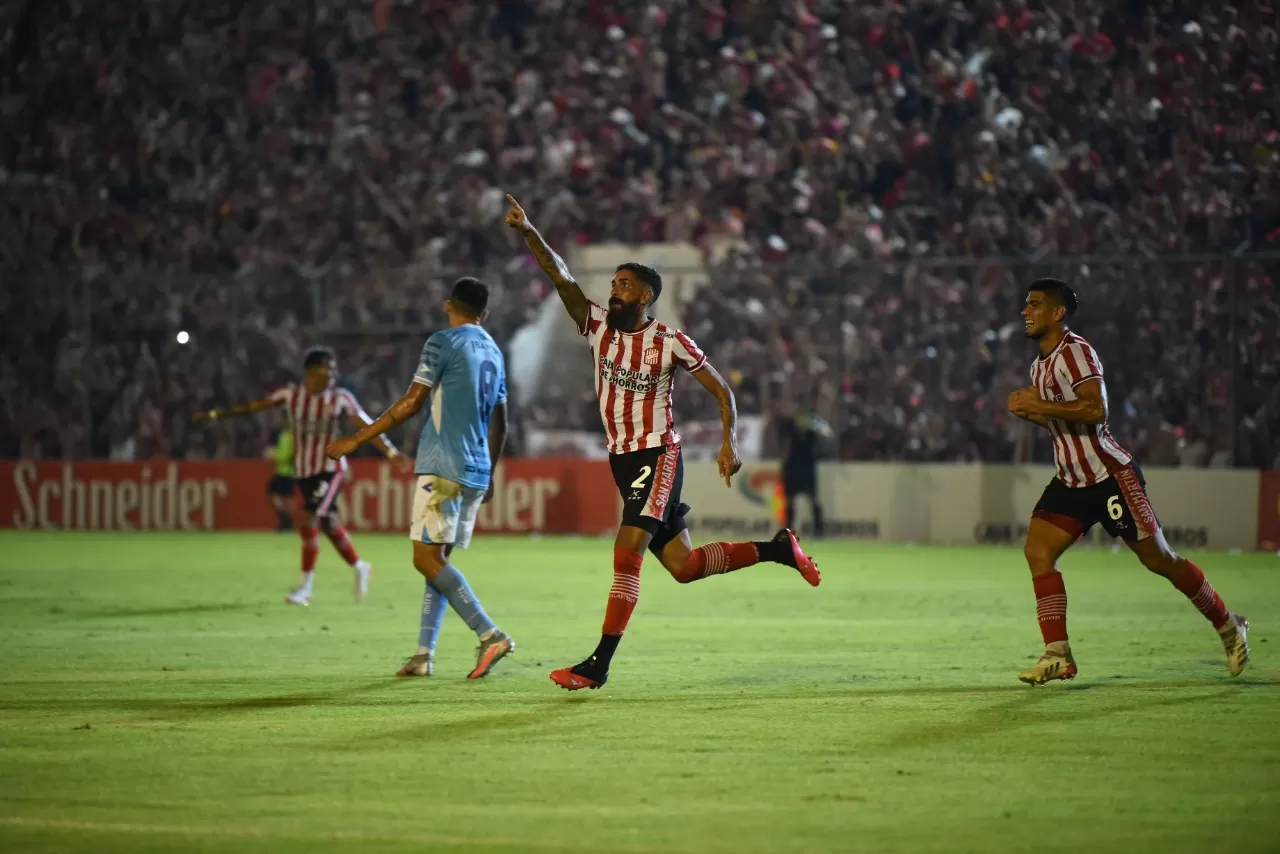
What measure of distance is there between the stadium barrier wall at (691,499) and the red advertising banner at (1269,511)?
17 mm

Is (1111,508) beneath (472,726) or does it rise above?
above

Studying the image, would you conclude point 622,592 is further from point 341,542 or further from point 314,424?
point 314,424

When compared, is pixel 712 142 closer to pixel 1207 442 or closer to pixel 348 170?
pixel 348 170

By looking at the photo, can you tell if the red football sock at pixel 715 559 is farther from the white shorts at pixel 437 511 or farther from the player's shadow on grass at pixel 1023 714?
the player's shadow on grass at pixel 1023 714

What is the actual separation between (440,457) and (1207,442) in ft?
51.4

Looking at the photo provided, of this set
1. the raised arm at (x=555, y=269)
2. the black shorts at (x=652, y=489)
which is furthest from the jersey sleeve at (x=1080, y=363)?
the raised arm at (x=555, y=269)

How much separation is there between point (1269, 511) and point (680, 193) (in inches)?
426

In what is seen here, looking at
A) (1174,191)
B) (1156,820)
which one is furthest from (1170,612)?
(1174,191)

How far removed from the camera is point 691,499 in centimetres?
2566

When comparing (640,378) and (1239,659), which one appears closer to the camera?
(640,378)

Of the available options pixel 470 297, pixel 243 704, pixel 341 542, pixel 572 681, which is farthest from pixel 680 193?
pixel 243 704

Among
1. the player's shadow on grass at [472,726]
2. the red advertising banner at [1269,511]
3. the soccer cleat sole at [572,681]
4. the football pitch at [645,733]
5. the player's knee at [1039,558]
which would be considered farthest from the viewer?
the red advertising banner at [1269,511]

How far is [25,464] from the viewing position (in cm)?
2780

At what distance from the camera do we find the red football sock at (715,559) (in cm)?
951
